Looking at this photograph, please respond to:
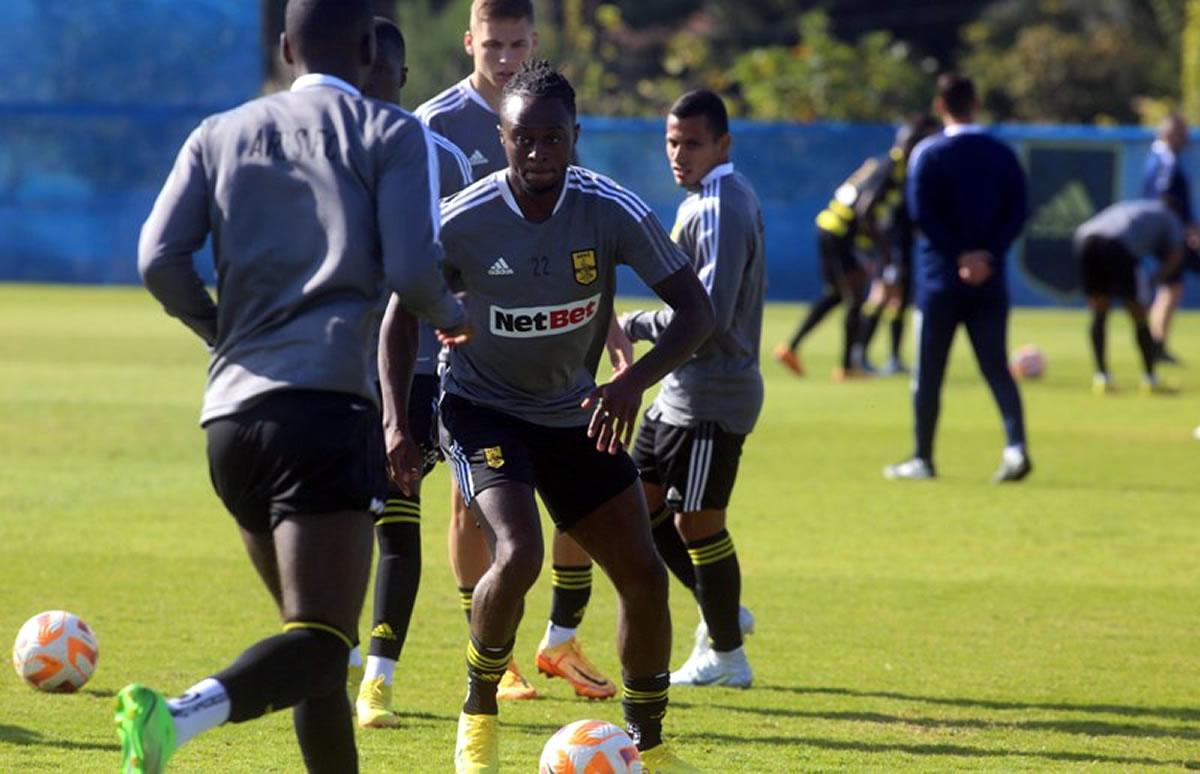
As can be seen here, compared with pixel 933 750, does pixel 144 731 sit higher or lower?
higher

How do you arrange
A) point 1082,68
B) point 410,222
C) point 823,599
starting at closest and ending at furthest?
1. point 410,222
2. point 823,599
3. point 1082,68

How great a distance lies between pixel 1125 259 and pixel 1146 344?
31.4 inches

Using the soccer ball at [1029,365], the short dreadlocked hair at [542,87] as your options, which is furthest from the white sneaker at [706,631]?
the soccer ball at [1029,365]

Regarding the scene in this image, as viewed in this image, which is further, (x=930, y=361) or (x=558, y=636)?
(x=930, y=361)

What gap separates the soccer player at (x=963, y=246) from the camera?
13172 millimetres

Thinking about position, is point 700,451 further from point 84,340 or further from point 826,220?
point 84,340

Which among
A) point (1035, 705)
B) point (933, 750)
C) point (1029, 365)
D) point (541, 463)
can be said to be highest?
point (541, 463)

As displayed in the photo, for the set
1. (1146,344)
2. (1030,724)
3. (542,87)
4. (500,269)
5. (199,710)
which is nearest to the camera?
(199,710)

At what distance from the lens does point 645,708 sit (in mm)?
6094

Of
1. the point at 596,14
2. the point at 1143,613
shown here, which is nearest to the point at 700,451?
the point at 1143,613

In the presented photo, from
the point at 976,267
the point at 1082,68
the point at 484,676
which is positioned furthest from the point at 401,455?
the point at 1082,68

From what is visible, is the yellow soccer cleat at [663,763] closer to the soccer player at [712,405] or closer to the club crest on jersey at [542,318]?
the club crest on jersey at [542,318]

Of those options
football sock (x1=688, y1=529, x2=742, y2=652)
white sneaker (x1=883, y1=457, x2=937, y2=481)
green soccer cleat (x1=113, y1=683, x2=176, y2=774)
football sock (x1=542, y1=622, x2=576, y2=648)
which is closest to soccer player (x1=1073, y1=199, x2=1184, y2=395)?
white sneaker (x1=883, y1=457, x2=937, y2=481)

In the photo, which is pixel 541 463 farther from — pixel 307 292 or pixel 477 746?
pixel 307 292
